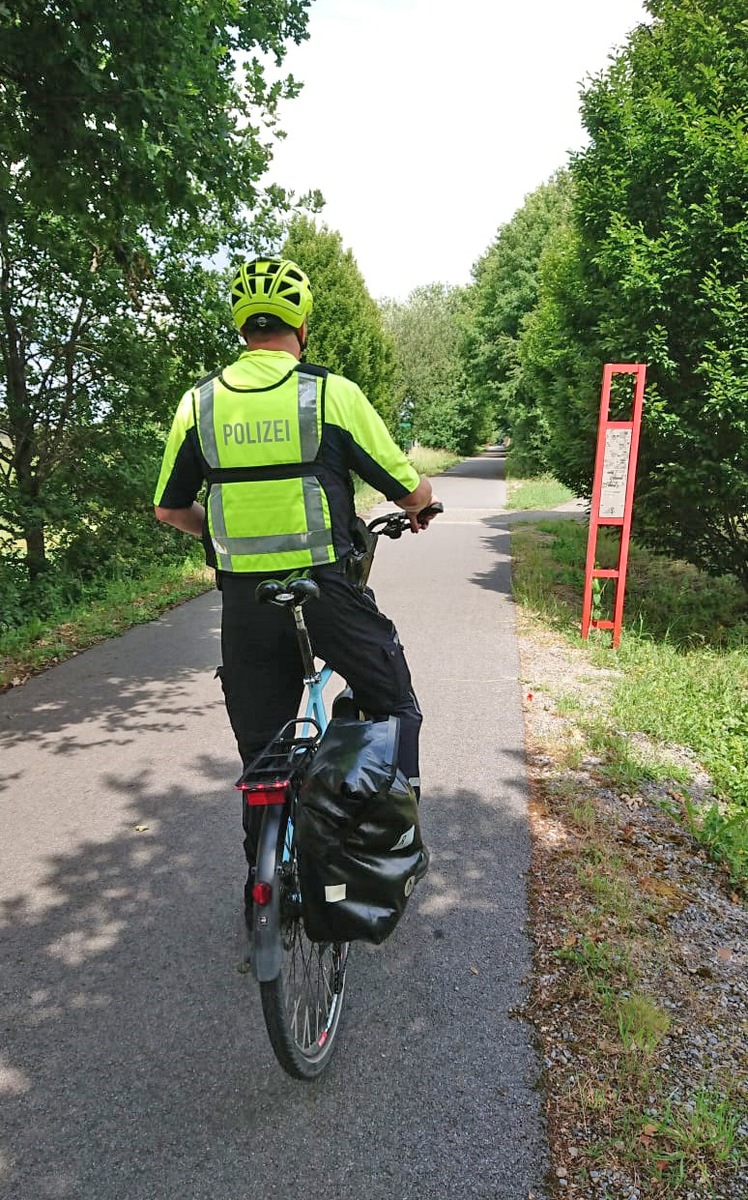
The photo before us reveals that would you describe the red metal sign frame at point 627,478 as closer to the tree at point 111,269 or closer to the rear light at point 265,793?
the tree at point 111,269

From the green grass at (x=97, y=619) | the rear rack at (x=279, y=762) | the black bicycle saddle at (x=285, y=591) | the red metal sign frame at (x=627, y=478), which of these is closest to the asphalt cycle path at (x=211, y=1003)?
the rear rack at (x=279, y=762)

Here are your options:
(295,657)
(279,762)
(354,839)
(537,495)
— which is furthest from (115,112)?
(537,495)

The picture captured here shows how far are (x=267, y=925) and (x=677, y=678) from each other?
4.69m

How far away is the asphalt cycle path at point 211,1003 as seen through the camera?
2.10 metres

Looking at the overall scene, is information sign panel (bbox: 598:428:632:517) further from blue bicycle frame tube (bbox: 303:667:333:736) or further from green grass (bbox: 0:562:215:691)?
blue bicycle frame tube (bbox: 303:667:333:736)

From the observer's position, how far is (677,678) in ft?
19.6

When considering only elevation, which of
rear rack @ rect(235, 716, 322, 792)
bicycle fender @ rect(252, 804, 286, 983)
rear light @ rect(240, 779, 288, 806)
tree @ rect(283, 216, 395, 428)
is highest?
tree @ rect(283, 216, 395, 428)

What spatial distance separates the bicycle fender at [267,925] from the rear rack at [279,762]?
16cm

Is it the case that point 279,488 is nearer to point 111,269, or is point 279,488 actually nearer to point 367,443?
point 367,443

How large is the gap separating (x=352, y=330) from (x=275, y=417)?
2506 centimetres

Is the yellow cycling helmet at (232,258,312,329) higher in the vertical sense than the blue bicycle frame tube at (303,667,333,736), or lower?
higher

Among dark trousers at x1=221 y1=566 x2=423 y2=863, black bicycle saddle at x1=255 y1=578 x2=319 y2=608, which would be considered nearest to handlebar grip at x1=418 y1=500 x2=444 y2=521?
dark trousers at x1=221 y1=566 x2=423 y2=863

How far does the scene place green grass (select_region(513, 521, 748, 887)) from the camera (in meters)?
4.26

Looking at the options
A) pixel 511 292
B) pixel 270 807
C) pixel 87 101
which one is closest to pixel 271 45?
pixel 87 101
